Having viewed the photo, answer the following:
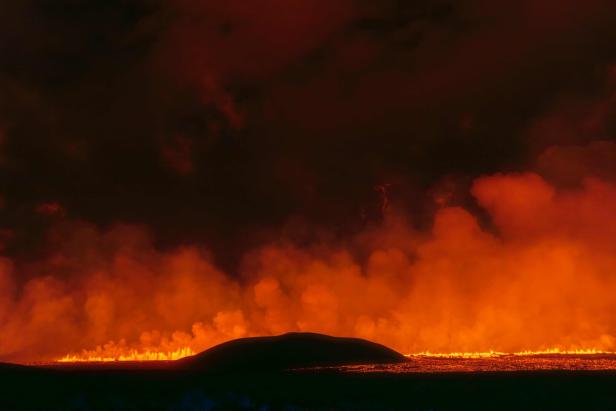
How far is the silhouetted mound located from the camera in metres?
53.4

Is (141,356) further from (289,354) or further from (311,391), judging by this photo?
(311,391)

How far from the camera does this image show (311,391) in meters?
36.8

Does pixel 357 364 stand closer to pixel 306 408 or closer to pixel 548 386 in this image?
pixel 548 386

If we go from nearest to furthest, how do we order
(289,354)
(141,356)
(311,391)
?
(311,391), (289,354), (141,356)

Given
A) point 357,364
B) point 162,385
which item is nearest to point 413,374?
point 357,364

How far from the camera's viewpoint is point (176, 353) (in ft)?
237

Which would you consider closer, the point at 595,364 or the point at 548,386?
the point at 548,386

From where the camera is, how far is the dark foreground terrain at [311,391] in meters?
33.0

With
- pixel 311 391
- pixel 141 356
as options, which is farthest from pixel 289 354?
pixel 141 356

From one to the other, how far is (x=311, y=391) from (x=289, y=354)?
741 inches

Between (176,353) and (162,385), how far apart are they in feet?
111

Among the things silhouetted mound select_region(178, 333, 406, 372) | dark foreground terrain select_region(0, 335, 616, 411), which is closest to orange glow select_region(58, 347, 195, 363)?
silhouetted mound select_region(178, 333, 406, 372)

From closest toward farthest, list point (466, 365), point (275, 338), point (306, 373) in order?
point (306, 373), point (466, 365), point (275, 338)

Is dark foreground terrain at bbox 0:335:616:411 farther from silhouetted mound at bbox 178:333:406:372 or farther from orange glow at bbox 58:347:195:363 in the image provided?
orange glow at bbox 58:347:195:363
